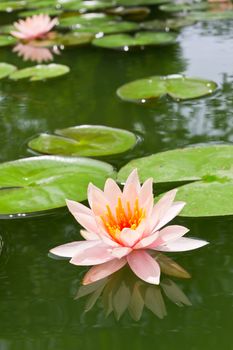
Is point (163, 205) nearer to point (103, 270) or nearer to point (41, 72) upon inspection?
point (103, 270)

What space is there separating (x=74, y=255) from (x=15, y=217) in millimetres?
286

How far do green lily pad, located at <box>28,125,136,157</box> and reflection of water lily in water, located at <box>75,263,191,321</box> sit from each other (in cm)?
61

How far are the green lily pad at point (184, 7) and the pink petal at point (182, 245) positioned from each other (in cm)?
266

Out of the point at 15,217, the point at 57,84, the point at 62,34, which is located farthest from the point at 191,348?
the point at 62,34

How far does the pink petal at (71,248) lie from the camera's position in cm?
102

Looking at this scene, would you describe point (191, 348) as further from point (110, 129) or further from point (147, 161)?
point (110, 129)

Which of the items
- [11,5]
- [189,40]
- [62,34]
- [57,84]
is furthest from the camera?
[11,5]

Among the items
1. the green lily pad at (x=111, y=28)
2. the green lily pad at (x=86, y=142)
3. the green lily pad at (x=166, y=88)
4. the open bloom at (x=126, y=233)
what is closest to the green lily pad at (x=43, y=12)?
the green lily pad at (x=111, y=28)

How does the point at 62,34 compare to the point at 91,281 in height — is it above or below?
below

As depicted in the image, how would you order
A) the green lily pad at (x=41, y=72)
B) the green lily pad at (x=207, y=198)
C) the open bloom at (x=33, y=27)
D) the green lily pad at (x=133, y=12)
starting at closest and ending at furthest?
the green lily pad at (x=207, y=198)
the green lily pad at (x=41, y=72)
the open bloom at (x=33, y=27)
the green lily pad at (x=133, y=12)

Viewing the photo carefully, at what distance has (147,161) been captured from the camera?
1419 millimetres

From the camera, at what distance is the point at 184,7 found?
3541 mm

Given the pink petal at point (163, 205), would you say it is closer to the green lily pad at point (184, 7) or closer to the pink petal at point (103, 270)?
the pink petal at point (103, 270)

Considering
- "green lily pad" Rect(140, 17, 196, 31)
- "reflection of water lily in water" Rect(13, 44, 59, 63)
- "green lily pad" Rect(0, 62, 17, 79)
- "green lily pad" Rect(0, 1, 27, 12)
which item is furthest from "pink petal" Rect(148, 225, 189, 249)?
"green lily pad" Rect(0, 1, 27, 12)
